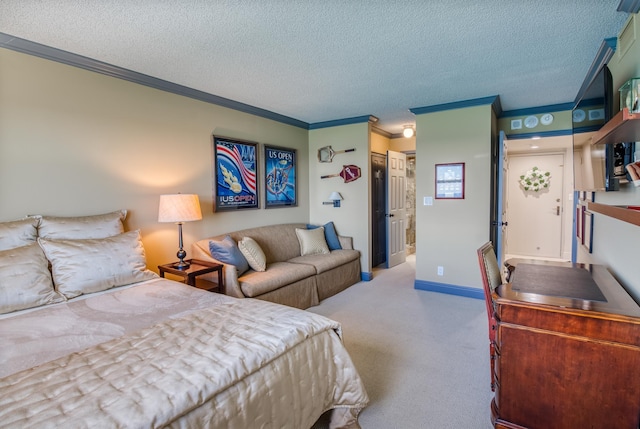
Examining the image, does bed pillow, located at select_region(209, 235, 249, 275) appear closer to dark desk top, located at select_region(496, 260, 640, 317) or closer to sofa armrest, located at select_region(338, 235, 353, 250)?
sofa armrest, located at select_region(338, 235, 353, 250)

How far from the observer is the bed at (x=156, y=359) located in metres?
1.05

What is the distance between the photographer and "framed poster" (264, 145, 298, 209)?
179 inches

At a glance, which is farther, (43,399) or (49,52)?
(49,52)

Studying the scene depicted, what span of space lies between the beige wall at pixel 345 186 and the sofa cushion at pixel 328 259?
0.32 meters

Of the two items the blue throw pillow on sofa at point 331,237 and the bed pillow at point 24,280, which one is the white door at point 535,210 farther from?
the bed pillow at point 24,280

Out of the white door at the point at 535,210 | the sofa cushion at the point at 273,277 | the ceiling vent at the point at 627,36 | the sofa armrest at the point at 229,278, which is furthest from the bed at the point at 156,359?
the white door at the point at 535,210

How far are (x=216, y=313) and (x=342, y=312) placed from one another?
7.05 ft

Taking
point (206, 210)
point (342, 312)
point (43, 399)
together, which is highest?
point (206, 210)

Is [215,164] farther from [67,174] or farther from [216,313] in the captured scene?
[216,313]

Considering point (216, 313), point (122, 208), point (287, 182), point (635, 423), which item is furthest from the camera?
point (287, 182)

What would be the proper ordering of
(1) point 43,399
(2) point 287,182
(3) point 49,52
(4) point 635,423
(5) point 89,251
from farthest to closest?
(2) point 287,182, (3) point 49,52, (5) point 89,251, (4) point 635,423, (1) point 43,399

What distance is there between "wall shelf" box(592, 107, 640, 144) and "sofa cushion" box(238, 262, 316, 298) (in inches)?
111

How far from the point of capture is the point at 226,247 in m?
3.35

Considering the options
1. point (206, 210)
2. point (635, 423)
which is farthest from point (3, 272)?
point (635, 423)
